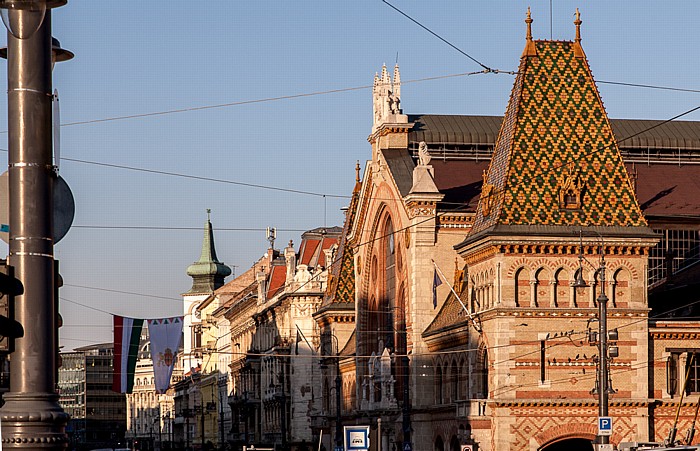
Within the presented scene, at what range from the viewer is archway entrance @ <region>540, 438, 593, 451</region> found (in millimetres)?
62344

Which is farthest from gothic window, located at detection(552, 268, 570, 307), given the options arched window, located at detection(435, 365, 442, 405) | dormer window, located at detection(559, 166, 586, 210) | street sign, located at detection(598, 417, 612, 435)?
street sign, located at detection(598, 417, 612, 435)

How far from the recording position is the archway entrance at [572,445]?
62.3m

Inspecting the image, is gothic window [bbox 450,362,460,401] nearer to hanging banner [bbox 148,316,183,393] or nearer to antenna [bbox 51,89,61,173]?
hanging banner [bbox 148,316,183,393]

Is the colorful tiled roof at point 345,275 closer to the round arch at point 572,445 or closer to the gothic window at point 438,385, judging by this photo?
the gothic window at point 438,385

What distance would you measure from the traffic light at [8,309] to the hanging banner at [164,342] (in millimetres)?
48963

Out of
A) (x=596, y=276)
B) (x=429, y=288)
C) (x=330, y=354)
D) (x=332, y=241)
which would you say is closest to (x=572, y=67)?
(x=596, y=276)

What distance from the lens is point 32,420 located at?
984cm

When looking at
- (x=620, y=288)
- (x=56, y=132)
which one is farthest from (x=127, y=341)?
(x=56, y=132)

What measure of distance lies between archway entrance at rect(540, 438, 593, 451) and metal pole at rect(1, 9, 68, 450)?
5369 centimetres

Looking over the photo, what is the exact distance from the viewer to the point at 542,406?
6038 centimetres

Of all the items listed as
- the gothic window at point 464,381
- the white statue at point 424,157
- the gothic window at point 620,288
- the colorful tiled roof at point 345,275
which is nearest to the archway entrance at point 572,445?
the gothic window at point 464,381

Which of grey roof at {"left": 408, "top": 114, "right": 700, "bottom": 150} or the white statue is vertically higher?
grey roof at {"left": 408, "top": 114, "right": 700, "bottom": 150}

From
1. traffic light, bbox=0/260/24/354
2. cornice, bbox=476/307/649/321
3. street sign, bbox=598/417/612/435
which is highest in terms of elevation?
cornice, bbox=476/307/649/321

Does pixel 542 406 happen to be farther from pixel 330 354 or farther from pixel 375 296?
pixel 330 354
